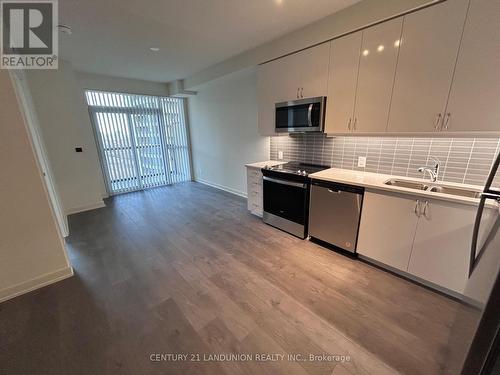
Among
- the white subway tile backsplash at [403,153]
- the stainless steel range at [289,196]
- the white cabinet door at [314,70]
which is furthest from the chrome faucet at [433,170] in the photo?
the white cabinet door at [314,70]

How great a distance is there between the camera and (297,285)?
6.74 feet

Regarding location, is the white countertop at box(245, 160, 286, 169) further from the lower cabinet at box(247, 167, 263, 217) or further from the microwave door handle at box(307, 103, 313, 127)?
the microwave door handle at box(307, 103, 313, 127)

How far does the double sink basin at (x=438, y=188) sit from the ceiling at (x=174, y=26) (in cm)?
192

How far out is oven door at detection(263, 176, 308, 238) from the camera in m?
2.76

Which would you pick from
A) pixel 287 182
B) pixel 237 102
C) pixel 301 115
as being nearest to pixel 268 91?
pixel 301 115

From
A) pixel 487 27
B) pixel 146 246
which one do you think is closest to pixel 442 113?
pixel 487 27

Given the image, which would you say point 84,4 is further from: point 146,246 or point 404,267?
point 404,267

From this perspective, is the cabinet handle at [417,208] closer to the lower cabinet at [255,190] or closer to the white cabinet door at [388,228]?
the white cabinet door at [388,228]

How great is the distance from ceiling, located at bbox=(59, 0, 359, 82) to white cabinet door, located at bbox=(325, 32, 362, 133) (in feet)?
1.15

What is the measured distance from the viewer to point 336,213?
2.43m

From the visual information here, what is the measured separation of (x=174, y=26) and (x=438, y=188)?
11.1ft

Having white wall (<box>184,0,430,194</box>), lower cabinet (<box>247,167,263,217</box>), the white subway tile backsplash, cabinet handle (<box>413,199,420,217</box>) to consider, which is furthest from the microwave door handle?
cabinet handle (<box>413,199,420,217</box>)

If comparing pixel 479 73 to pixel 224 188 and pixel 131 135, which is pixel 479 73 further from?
pixel 131 135

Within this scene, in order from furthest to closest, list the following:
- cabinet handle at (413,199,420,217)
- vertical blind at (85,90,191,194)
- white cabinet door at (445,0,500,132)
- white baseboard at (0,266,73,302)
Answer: vertical blind at (85,90,191,194) → white baseboard at (0,266,73,302) → cabinet handle at (413,199,420,217) → white cabinet door at (445,0,500,132)
